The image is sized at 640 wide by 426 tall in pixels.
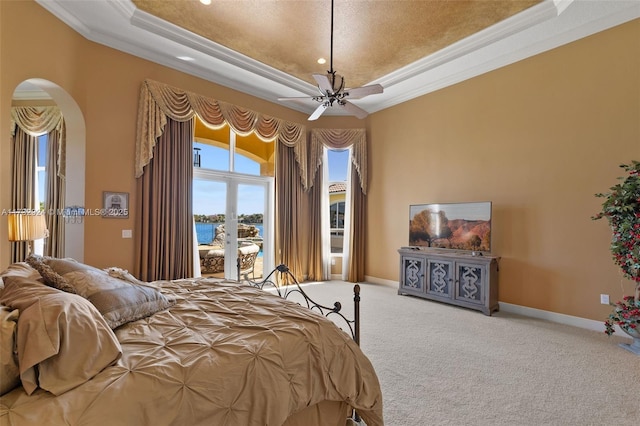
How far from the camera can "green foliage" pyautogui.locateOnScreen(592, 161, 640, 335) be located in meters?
2.91

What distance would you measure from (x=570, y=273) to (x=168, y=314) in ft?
15.2

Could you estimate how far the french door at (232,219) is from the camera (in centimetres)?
508

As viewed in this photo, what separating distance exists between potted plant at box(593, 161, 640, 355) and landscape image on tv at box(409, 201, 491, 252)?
4.53ft

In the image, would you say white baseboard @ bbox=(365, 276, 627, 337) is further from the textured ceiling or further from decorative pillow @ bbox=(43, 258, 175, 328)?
decorative pillow @ bbox=(43, 258, 175, 328)

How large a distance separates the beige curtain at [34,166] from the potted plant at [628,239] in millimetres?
7035

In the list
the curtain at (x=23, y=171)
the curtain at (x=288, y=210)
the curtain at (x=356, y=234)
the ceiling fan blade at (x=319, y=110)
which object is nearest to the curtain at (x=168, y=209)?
the curtain at (x=288, y=210)

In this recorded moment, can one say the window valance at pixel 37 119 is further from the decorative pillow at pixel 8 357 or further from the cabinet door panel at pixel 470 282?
the cabinet door panel at pixel 470 282

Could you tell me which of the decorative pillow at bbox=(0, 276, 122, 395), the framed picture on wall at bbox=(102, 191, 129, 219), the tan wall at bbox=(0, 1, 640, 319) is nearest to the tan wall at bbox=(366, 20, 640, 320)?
the tan wall at bbox=(0, 1, 640, 319)

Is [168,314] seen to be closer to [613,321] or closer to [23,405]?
A: [23,405]

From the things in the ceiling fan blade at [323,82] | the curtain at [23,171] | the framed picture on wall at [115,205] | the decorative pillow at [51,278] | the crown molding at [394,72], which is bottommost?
the decorative pillow at [51,278]

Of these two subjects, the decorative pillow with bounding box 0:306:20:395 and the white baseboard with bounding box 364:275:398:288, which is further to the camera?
the white baseboard with bounding box 364:275:398:288

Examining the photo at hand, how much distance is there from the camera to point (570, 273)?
383cm

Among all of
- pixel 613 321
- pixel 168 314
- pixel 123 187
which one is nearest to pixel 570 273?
pixel 613 321

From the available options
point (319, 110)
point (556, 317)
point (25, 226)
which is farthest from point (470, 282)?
point (25, 226)
